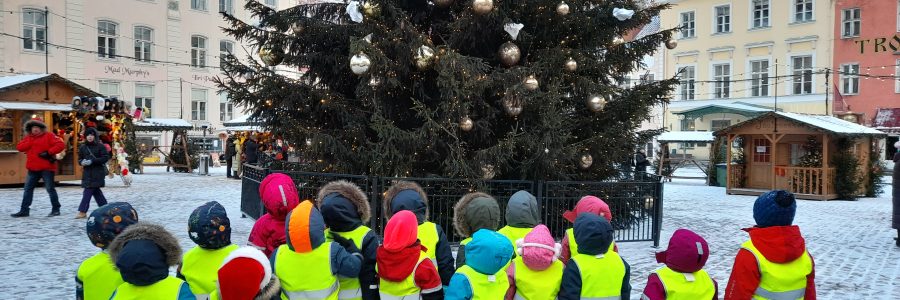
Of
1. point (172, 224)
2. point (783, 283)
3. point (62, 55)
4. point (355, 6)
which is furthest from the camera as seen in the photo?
point (62, 55)

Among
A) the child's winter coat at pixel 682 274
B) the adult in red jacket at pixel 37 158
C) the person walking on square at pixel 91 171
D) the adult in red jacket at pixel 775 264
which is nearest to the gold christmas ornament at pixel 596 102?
the adult in red jacket at pixel 775 264

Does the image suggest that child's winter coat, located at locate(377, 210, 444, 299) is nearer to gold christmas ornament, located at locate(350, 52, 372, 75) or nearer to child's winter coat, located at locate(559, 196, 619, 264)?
child's winter coat, located at locate(559, 196, 619, 264)

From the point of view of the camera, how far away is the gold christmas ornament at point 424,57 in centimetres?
869

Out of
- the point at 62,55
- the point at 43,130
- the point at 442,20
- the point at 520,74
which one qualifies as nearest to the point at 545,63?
the point at 520,74

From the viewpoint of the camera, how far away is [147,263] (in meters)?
2.97

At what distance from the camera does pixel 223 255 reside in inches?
151

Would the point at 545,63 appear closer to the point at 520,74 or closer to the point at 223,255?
the point at 520,74

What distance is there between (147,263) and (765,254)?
3.49 m

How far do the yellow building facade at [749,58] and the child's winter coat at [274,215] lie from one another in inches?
1227

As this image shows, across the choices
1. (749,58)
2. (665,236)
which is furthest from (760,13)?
(665,236)

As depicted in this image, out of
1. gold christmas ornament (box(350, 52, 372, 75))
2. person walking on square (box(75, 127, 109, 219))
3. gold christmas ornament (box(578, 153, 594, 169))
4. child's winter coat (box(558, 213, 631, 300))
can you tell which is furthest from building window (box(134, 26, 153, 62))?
child's winter coat (box(558, 213, 631, 300))

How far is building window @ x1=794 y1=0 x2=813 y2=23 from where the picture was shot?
121 feet

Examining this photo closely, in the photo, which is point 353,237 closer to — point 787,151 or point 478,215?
point 478,215

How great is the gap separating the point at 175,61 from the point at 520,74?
32885mm
